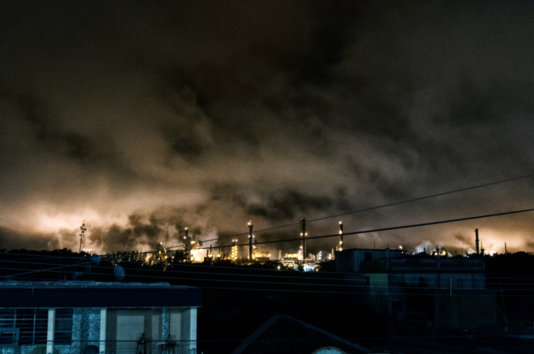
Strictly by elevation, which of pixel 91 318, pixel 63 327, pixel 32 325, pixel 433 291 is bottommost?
pixel 433 291

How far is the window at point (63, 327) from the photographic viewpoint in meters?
18.2

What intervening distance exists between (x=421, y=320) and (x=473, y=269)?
9.92 metres

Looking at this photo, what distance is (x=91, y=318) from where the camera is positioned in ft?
60.8

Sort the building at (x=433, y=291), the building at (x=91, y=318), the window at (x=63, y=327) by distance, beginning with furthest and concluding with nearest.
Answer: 1. the building at (x=433, y=291)
2. the window at (x=63, y=327)
3. the building at (x=91, y=318)

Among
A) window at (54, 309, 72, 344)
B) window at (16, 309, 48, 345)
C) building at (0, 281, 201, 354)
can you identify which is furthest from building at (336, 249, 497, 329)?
window at (16, 309, 48, 345)

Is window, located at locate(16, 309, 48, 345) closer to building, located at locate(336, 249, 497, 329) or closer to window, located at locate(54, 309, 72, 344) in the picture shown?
window, located at locate(54, 309, 72, 344)

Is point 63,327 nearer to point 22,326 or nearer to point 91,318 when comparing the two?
point 91,318

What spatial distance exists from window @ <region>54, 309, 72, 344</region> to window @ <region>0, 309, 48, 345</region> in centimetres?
46

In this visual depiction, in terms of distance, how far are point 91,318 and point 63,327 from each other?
41.3 inches

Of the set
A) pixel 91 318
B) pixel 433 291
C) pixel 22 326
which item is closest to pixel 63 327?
pixel 91 318

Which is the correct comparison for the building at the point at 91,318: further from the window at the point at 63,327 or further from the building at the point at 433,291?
the building at the point at 433,291

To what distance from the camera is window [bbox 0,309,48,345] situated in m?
17.9

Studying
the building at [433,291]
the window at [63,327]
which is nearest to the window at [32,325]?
the window at [63,327]

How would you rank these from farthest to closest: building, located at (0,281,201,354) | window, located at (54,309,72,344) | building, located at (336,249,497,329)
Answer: building, located at (336,249,497,329), window, located at (54,309,72,344), building, located at (0,281,201,354)
